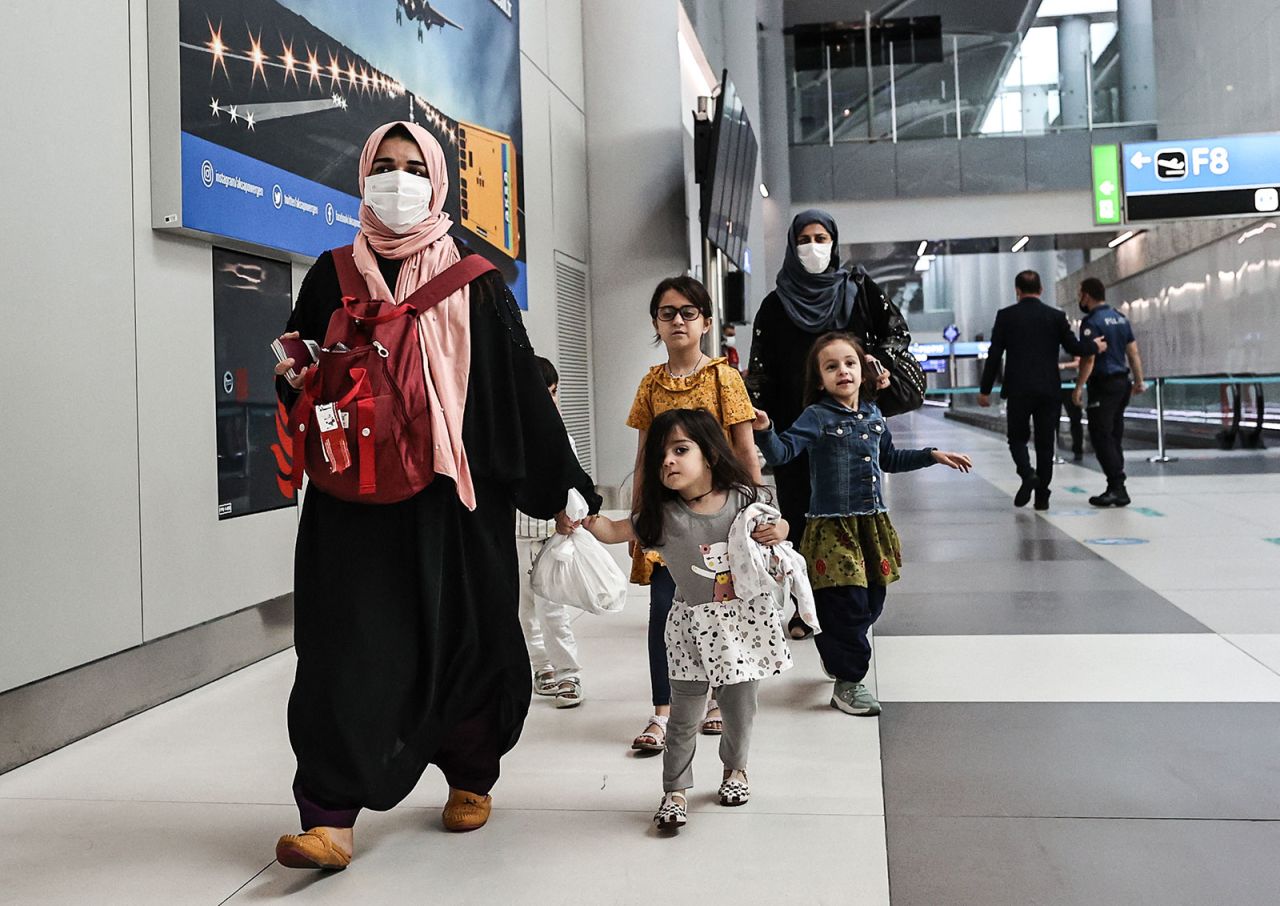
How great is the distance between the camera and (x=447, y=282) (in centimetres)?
290

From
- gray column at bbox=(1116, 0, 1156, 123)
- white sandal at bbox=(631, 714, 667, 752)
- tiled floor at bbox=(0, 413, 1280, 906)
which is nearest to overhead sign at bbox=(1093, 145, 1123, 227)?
gray column at bbox=(1116, 0, 1156, 123)

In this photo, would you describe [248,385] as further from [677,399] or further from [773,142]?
[773,142]

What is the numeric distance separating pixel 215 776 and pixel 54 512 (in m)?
1.00

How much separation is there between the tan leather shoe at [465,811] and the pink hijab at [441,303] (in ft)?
2.48

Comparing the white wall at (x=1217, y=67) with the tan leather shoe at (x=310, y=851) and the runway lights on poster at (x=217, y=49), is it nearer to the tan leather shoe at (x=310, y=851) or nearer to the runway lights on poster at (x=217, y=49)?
the runway lights on poster at (x=217, y=49)

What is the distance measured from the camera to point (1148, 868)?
256 centimetres

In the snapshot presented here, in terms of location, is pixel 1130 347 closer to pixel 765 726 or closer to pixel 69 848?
pixel 765 726

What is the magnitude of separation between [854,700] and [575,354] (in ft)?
22.9

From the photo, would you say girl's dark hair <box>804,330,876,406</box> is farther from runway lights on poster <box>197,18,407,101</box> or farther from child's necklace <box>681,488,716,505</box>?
runway lights on poster <box>197,18,407,101</box>

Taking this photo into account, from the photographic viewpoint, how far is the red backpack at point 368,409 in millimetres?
2689

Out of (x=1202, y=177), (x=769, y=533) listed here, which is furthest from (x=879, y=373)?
(x=1202, y=177)

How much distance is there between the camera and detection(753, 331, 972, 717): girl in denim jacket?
4004mm

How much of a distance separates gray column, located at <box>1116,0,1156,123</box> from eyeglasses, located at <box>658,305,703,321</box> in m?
22.4

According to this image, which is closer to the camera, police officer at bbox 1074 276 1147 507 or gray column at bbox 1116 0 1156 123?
police officer at bbox 1074 276 1147 507
